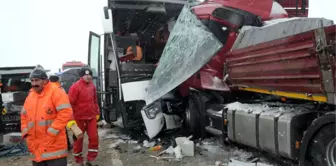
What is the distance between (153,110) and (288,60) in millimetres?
2803

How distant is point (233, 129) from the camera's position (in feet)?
13.4

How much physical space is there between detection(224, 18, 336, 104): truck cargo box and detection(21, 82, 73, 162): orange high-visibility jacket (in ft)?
7.41

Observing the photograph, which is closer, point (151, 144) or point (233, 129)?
point (233, 129)

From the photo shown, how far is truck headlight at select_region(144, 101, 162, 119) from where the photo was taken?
5.23 m

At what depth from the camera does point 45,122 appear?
111 inches

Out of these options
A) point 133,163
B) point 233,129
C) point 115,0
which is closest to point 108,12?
point 115,0

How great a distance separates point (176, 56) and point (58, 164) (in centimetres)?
265

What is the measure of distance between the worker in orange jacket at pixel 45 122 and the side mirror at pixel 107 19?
8.82 ft

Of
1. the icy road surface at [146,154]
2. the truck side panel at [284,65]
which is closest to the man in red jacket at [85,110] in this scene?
the icy road surface at [146,154]

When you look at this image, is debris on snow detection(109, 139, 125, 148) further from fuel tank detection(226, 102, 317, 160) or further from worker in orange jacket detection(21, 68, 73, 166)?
worker in orange jacket detection(21, 68, 73, 166)

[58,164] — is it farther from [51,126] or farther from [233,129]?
[233,129]

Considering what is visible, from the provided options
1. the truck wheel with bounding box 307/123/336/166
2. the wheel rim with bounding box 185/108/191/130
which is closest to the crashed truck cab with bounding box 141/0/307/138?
the wheel rim with bounding box 185/108/191/130

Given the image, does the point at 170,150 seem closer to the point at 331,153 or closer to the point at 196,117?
the point at 196,117

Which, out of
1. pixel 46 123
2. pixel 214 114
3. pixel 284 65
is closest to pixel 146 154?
pixel 214 114
